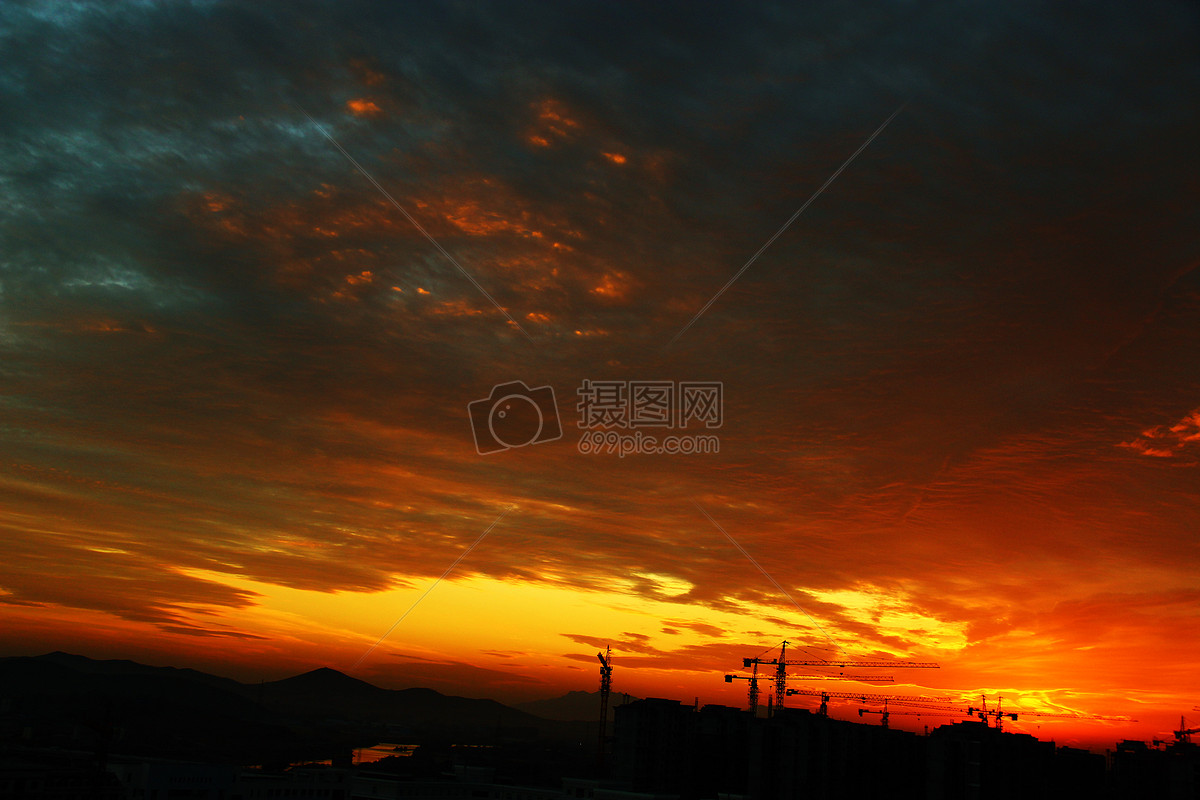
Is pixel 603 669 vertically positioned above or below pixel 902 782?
above

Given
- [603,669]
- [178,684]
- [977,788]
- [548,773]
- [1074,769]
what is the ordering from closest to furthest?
[977,788] → [1074,769] → [603,669] → [548,773] → [178,684]

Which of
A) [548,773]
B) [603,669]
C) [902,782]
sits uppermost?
[603,669]

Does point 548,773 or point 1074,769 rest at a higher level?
point 1074,769

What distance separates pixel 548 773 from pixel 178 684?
62.7 metres

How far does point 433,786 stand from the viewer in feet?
184

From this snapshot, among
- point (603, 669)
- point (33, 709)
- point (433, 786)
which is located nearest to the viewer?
point (433, 786)

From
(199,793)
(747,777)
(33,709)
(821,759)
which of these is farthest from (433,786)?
(33,709)

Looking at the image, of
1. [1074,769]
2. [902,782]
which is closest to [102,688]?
[902,782]

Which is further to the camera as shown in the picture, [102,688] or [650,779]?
[102,688]

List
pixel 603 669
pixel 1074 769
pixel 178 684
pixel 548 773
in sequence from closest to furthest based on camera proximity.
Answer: pixel 1074 769
pixel 603 669
pixel 548 773
pixel 178 684

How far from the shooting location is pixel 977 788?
67000mm

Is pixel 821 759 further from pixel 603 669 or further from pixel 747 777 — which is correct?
pixel 603 669

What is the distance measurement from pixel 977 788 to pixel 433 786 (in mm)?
44447

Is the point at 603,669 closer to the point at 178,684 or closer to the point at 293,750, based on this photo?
the point at 293,750
